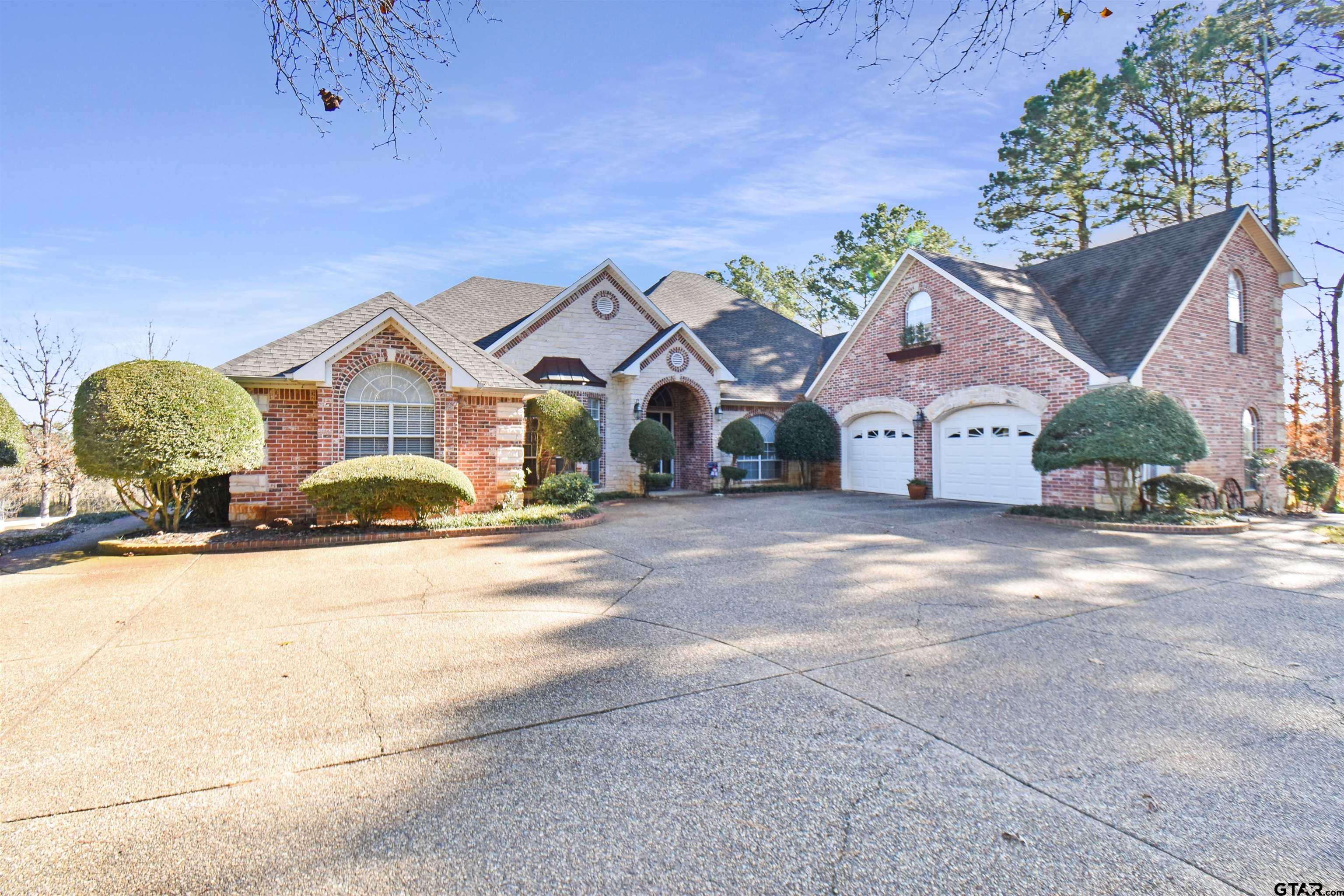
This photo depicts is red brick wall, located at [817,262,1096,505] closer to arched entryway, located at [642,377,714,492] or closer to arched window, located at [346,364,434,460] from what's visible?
arched entryway, located at [642,377,714,492]

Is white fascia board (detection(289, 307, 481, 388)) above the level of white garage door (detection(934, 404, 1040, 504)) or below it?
above

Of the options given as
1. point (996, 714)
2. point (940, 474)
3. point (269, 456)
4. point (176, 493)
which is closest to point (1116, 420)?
point (940, 474)

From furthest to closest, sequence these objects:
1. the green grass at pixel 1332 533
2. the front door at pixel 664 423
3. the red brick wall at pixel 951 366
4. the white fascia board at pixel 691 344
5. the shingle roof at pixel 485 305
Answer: the front door at pixel 664 423, the shingle roof at pixel 485 305, the white fascia board at pixel 691 344, the red brick wall at pixel 951 366, the green grass at pixel 1332 533

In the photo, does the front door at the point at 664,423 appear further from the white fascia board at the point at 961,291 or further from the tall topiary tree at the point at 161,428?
the tall topiary tree at the point at 161,428

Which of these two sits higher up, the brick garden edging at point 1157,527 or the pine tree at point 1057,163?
the pine tree at point 1057,163

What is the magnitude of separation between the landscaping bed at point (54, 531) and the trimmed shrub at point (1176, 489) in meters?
20.2

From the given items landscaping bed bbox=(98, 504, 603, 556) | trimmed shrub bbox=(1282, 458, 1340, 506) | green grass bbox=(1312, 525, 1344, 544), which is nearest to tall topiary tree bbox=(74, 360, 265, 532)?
landscaping bed bbox=(98, 504, 603, 556)

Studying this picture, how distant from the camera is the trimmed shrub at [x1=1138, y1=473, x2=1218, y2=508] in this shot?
1193 cm

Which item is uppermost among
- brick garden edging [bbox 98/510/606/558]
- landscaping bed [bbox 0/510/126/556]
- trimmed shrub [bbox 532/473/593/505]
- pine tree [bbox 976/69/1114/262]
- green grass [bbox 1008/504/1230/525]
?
pine tree [bbox 976/69/1114/262]

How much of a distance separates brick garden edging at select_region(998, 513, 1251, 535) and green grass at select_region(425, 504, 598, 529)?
9161mm

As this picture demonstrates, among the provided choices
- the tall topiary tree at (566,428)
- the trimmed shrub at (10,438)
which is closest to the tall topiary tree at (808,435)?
the tall topiary tree at (566,428)

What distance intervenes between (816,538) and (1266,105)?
23580mm

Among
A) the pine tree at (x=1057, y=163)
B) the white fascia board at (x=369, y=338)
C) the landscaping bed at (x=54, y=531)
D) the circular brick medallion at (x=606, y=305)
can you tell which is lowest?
the landscaping bed at (x=54, y=531)

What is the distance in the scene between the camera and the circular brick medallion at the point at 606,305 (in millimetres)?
18703
